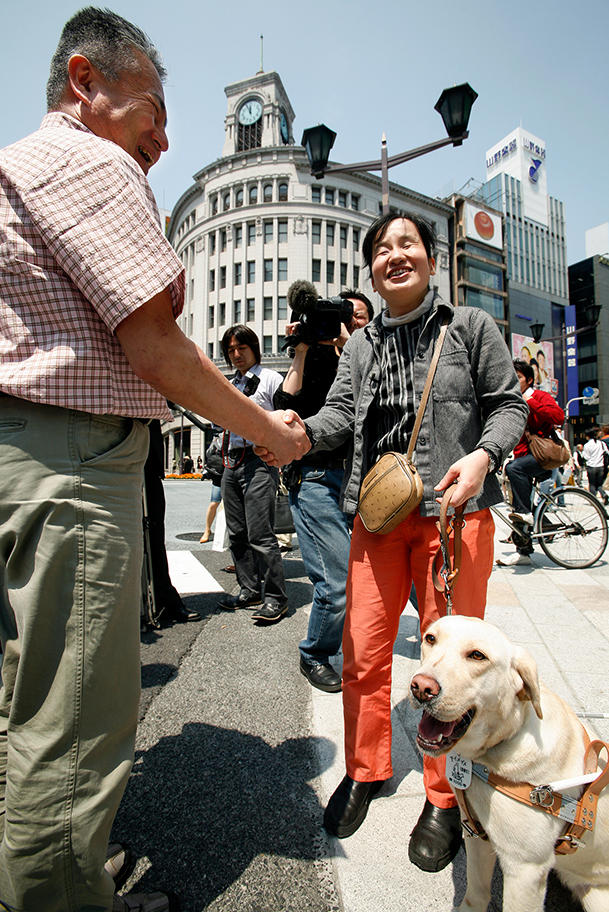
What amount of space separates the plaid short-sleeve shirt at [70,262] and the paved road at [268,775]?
1516 millimetres

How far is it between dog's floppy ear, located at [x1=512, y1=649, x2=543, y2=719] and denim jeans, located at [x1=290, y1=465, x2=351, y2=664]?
151 centimetres

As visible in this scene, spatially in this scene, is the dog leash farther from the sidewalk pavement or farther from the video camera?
the video camera

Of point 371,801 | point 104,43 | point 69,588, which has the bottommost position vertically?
point 371,801

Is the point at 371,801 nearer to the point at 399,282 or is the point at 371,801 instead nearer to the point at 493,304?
the point at 399,282

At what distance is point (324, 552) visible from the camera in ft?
9.41

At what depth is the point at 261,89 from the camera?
49.3m

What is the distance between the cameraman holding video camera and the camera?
2.83 m

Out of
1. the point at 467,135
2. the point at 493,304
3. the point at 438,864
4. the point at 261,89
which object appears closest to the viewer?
the point at 438,864

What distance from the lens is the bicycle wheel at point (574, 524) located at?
601 centimetres

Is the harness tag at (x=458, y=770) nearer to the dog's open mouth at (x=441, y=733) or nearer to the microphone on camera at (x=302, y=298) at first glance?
the dog's open mouth at (x=441, y=733)

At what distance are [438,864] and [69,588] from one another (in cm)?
148

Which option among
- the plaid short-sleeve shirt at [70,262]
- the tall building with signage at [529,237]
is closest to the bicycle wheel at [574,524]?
the plaid short-sleeve shirt at [70,262]

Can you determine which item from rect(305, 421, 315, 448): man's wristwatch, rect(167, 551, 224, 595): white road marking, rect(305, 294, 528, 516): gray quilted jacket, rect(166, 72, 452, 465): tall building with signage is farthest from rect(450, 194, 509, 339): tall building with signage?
rect(305, 421, 315, 448): man's wristwatch

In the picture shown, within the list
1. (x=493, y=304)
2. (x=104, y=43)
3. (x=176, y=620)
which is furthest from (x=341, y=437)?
(x=493, y=304)
